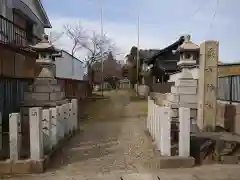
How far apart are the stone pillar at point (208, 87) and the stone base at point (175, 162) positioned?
3.34m

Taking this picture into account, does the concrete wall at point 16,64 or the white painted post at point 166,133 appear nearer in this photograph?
the white painted post at point 166,133

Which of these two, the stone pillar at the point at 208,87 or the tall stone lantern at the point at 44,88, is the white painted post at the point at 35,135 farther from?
the stone pillar at the point at 208,87

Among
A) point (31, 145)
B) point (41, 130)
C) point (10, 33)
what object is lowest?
point (31, 145)

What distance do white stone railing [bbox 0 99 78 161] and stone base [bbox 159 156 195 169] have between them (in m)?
2.67

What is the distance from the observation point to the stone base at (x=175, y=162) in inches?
267

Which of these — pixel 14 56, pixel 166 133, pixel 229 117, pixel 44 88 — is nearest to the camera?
pixel 166 133

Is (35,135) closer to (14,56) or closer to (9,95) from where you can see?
(14,56)

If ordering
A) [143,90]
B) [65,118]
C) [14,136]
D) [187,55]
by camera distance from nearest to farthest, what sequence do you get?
[14,136] → [65,118] → [187,55] → [143,90]

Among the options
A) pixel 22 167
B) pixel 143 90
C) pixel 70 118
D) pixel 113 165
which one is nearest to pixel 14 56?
pixel 70 118

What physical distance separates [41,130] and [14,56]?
198 inches

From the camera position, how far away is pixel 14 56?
11.2m

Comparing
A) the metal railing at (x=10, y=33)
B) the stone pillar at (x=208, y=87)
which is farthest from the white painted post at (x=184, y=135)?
the metal railing at (x=10, y=33)

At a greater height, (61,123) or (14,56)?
(14,56)

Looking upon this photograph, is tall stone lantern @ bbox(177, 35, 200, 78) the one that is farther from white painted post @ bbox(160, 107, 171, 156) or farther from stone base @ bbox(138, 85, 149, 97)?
stone base @ bbox(138, 85, 149, 97)
